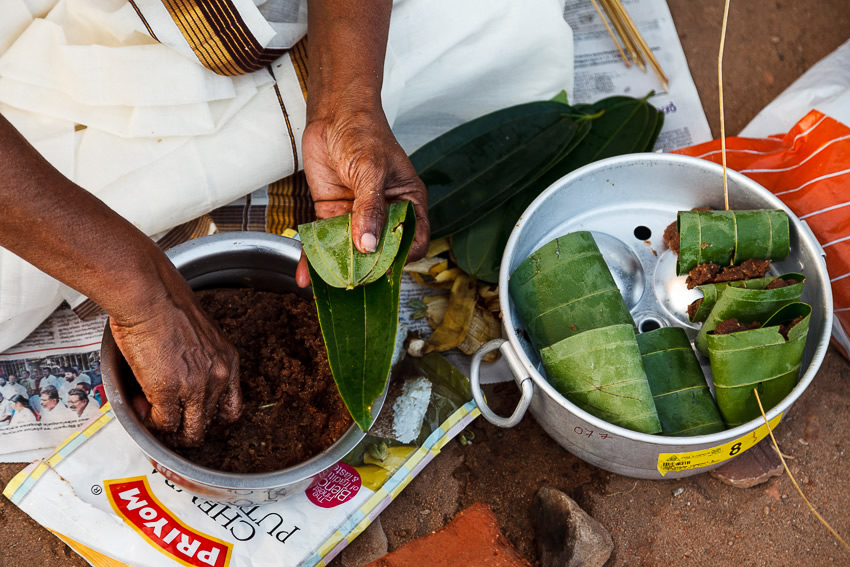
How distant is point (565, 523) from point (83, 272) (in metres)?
0.97

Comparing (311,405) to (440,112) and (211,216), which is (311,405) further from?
(440,112)

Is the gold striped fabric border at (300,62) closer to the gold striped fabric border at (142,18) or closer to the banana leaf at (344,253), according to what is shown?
the gold striped fabric border at (142,18)

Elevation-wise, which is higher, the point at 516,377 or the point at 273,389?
the point at 273,389

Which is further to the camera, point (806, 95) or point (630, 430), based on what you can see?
point (806, 95)

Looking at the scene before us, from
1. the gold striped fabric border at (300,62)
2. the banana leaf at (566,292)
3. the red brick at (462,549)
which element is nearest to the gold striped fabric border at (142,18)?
the gold striped fabric border at (300,62)

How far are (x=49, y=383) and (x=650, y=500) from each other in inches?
51.3

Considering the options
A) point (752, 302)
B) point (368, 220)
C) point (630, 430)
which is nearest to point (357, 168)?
point (368, 220)

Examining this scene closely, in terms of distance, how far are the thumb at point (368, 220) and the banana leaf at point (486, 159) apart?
0.42m

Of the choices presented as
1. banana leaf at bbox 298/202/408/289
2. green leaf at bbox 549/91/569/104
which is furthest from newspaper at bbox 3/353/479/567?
green leaf at bbox 549/91/569/104

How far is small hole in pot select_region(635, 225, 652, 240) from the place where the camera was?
1.60 m

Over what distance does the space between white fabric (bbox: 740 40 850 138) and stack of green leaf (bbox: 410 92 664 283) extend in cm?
34

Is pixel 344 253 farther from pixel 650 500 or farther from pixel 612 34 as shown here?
pixel 612 34

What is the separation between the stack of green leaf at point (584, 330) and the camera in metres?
1.25

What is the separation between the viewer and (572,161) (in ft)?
5.30
